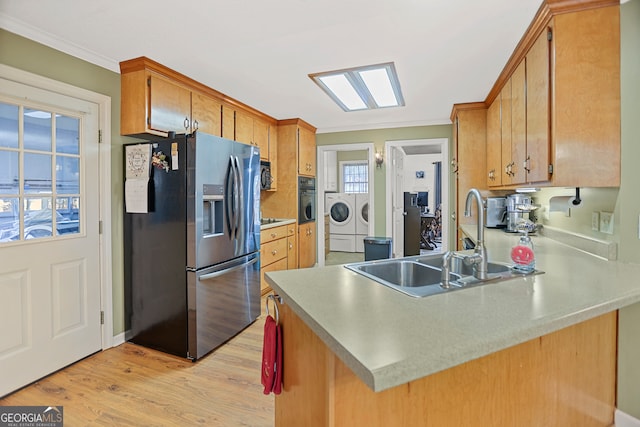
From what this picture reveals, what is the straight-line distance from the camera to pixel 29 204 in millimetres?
2053

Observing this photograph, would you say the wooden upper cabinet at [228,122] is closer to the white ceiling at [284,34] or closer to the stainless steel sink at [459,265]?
the white ceiling at [284,34]

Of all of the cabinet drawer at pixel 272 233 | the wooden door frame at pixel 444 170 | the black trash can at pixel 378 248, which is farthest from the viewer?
the black trash can at pixel 378 248

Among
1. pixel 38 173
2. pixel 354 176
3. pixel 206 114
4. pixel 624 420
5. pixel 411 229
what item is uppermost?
pixel 206 114

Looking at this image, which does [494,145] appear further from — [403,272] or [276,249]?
[276,249]

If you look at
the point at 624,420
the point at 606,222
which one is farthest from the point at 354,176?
the point at 624,420

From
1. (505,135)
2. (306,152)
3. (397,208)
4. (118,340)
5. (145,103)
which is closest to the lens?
(145,103)

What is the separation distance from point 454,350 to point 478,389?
50cm

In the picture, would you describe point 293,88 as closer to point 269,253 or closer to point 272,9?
point 272,9

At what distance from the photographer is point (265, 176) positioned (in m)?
4.19

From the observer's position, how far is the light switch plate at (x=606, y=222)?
1.68 meters

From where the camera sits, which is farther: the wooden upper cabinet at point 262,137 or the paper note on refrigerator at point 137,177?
the wooden upper cabinet at point 262,137

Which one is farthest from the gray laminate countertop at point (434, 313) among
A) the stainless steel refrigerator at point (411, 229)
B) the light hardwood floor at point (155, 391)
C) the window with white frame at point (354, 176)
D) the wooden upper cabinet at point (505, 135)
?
the window with white frame at point (354, 176)

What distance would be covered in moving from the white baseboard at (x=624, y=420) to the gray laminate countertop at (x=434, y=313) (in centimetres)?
70

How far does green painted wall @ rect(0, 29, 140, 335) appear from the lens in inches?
76.8
